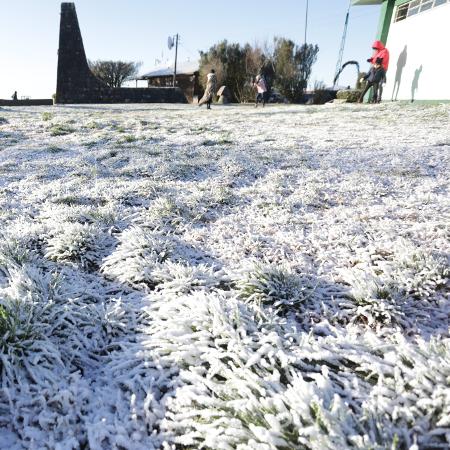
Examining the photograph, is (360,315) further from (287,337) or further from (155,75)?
(155,75)

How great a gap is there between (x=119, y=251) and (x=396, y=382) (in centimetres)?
238

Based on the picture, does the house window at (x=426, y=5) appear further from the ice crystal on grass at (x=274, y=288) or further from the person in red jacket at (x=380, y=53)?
the ice crystal on grass at (x=274, y=288)

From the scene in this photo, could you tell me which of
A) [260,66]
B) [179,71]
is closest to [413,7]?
[260,66]

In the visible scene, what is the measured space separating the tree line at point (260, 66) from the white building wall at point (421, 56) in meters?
12.2

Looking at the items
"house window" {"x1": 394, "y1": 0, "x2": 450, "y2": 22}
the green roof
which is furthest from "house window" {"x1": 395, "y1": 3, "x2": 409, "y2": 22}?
the green roof

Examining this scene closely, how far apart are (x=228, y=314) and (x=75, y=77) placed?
1025 inches

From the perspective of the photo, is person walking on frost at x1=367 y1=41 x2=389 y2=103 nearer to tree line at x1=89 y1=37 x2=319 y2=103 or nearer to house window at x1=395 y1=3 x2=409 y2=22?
house window at x1=395 y1=3 x2=409 y2=22

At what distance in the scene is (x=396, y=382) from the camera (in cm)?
158

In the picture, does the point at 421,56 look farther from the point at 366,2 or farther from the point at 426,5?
the point at 366,2

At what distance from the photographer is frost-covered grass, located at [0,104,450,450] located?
150 cm

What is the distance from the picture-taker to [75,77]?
23469mm

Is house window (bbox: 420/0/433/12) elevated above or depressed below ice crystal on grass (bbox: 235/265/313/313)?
above

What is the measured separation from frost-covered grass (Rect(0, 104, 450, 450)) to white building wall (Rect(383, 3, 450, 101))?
33.4ft

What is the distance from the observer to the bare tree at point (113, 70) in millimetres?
50781
